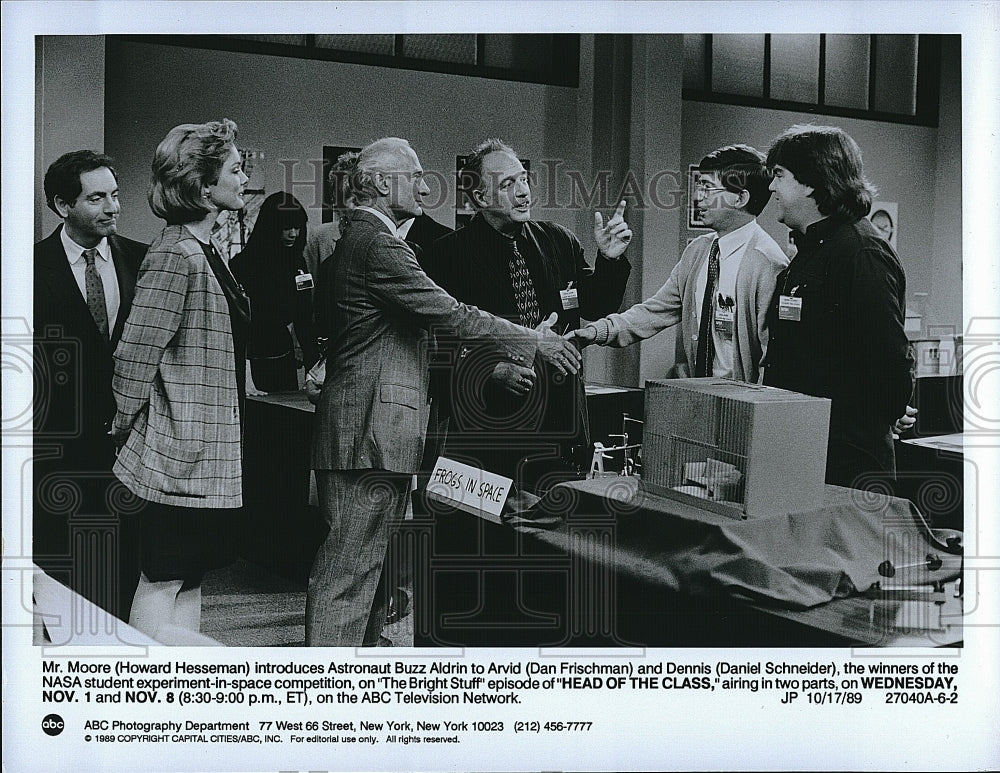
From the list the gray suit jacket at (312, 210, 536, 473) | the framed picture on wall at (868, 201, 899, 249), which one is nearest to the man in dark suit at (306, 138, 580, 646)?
the gray suit jacket at (312, 210, 536, 473)

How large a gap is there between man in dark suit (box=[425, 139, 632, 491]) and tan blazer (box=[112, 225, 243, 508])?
0.66 meters

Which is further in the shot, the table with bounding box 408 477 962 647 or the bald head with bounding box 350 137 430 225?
the bald head with bounding box 350 137 430 225

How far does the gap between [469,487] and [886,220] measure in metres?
1.46

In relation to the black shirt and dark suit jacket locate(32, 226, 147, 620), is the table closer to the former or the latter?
the black shirt

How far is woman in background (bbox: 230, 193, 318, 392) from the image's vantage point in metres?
3.00

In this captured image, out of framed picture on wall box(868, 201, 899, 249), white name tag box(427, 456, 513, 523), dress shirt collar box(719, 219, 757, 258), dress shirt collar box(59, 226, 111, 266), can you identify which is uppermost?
framed picture on wall box(868, 201, 899, 249)

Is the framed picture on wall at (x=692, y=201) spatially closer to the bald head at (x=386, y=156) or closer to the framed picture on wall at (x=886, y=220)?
the framed picture on wall at (x=886, y=220)

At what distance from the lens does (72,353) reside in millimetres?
3006

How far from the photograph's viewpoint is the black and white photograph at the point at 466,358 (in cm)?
299

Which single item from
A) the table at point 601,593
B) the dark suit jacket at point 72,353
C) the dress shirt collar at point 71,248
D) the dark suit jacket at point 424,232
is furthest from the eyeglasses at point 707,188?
the dress shirt collar at point 71,248

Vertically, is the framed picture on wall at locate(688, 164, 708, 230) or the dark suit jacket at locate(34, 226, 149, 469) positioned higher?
the framed picture on wall at locate(688, 164, 708, 230)

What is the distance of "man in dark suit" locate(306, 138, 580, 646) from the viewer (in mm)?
2979

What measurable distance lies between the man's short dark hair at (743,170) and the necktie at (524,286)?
0.59 metres

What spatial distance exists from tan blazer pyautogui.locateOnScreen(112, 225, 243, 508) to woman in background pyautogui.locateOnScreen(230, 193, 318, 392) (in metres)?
0.09
